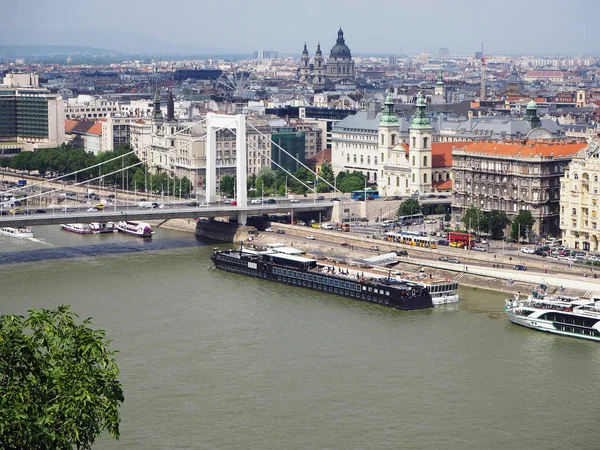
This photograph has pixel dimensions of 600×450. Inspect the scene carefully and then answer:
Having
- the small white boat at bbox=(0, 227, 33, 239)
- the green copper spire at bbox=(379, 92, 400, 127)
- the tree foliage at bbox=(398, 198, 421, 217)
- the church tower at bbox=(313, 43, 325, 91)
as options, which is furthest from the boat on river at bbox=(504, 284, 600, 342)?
A: the church tower at bbox=(313, 43, 325, 91)

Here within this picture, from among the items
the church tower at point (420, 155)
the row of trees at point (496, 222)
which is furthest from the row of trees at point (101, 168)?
the row of trees at point (496, 222)

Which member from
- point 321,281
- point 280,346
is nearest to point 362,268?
point 321,281

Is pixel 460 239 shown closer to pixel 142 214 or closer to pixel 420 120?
pixel 142 214

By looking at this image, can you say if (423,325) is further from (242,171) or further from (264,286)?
(242,171)

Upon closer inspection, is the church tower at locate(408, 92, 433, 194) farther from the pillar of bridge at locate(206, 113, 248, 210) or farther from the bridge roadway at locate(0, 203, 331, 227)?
the pillar of bridge at locate(206, 113, 248, 210)

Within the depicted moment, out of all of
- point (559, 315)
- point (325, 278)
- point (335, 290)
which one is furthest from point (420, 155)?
point (559, 315)

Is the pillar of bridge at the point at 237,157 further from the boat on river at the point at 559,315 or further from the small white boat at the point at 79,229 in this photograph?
the boat on river at the point at 559,315
